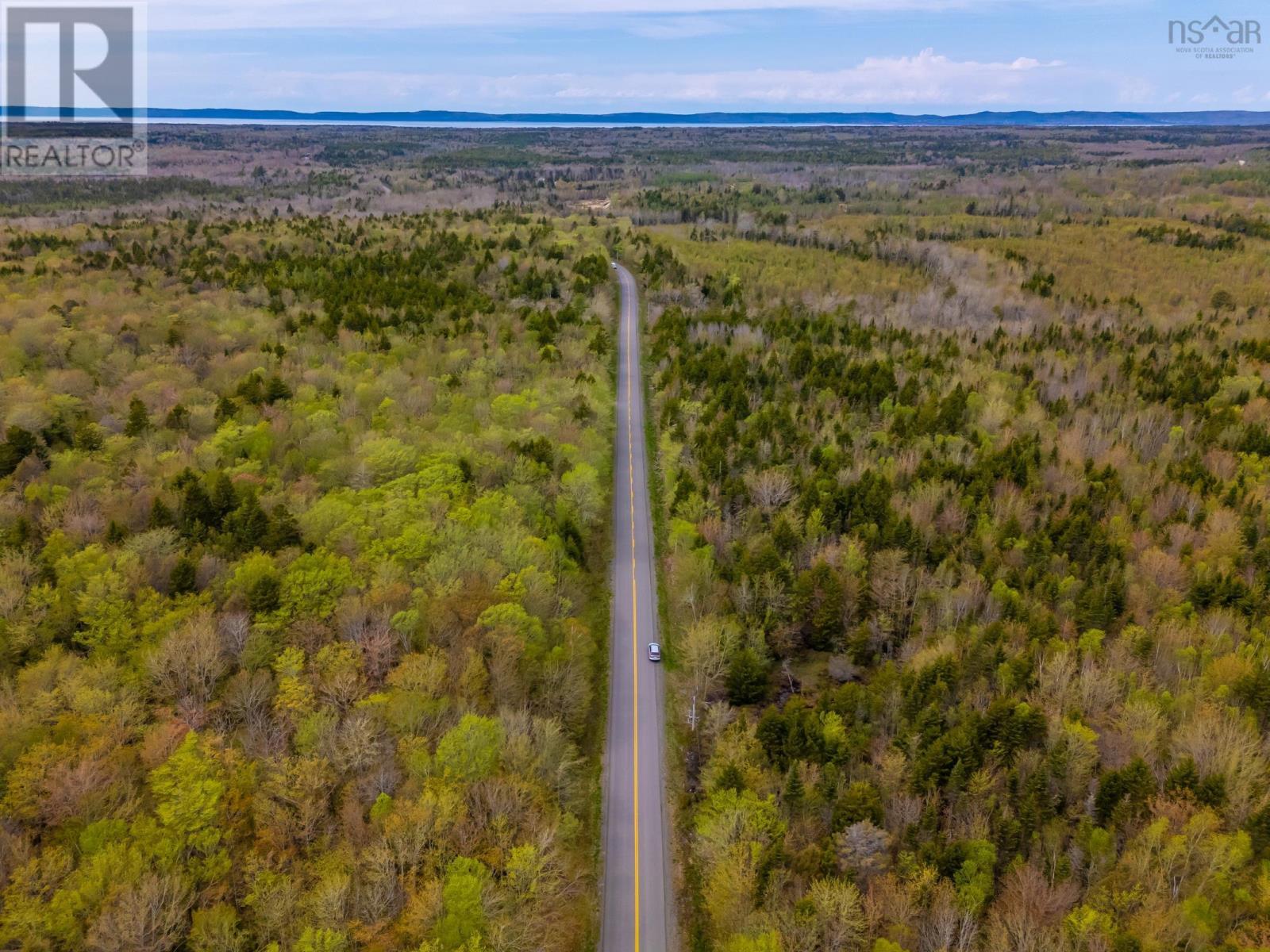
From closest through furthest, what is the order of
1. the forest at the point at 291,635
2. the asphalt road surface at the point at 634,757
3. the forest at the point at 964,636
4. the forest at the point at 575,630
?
the forest at the point at 291,635
the forest at the point at 575,630
the forest at the point at 964,636
the asphalt road surface at the point at 634,757

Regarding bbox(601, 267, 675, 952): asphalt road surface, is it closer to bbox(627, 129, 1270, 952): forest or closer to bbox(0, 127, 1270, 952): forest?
bbox(0, 127, 1270, 952): forest

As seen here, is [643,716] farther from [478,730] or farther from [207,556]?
[207,556]

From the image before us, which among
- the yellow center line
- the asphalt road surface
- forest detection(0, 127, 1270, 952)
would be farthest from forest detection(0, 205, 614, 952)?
the yellow center line

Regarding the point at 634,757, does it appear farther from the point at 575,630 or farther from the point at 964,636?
the point at 964,636

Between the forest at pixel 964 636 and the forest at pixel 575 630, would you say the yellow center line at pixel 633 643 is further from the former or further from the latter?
the forest at pixel 964 636

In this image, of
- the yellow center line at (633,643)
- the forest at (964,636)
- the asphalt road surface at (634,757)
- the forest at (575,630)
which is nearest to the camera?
the forest at (575,630)

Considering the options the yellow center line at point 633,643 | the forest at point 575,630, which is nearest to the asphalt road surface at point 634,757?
the yellow center line at point 633,643
